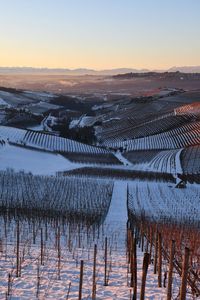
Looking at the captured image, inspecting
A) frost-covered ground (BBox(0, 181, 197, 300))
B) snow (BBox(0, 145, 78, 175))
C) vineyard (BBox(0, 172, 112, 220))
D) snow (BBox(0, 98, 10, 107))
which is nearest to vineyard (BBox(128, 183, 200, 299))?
frost-covered ground (BBox(0, 181, 197, 300))

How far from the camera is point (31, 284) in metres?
11.4

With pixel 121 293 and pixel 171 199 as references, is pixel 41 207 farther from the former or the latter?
pixel 121 293

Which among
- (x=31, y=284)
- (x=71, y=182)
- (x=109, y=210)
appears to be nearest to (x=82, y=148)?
(x=71, y=182)

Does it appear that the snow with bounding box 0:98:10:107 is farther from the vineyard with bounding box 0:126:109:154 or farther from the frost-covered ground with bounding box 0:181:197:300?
the frost-covered ground with bounding box 0:181:197:300

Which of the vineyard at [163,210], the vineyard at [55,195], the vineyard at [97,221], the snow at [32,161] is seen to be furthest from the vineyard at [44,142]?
the vineyard at [163,210]

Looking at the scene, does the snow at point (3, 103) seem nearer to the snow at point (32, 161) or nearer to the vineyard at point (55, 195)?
the snow at point (32, 161)

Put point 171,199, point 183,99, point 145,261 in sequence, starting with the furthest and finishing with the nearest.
Result: point 183,99, point 171,199, point 145,261

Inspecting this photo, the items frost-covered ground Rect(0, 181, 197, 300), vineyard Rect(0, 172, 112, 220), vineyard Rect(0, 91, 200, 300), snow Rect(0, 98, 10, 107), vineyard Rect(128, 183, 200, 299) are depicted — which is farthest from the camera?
snow Rect(0, 98, 10, 107)

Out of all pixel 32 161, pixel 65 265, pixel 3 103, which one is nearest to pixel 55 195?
pixel 65 265

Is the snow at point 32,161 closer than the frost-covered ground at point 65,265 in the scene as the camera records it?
No

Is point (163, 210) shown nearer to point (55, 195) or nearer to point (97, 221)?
point (97, 221)

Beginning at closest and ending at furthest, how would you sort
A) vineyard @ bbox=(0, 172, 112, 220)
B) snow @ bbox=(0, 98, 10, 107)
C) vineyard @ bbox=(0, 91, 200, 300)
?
vineyard @ bbox=(0, 91, 200, 300) < vineyard @ bbox=(0, 172, 112, 220) < snow @ bbox=(0, 98, 10, 107)

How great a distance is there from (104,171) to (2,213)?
17.3 m

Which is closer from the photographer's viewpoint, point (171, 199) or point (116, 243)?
point (116, 243)
